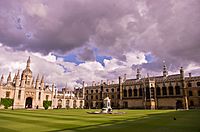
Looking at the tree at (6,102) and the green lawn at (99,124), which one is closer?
the green lawn at (99,124)

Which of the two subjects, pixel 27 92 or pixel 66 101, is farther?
pixel 66 101

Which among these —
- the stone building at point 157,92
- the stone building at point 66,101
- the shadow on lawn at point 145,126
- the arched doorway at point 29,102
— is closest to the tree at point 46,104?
the arched doorway at point 29,102

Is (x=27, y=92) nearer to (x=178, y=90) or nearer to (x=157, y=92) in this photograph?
(x=157, y=92)

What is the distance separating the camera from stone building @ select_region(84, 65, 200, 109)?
7100 centimetres

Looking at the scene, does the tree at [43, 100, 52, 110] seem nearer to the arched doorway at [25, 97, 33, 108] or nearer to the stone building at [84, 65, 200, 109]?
the arched doorway at [25, 97, 33, 108]

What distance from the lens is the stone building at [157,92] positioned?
71000mm

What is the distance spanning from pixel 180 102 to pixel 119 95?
29358 millimetres

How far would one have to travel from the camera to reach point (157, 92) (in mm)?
78562

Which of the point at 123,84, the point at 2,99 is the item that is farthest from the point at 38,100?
the point at 123,84

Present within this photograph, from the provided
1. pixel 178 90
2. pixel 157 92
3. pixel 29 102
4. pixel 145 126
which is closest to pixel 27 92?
pixel 29 102

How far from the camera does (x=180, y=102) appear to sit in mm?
72250

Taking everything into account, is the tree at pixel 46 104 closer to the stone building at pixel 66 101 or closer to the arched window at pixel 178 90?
the stone building at pixel 66 101

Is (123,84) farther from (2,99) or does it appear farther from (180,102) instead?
(2,99)

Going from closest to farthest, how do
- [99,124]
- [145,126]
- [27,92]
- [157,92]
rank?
[145,126]
[99,124]
[27,92]
[157,92]
